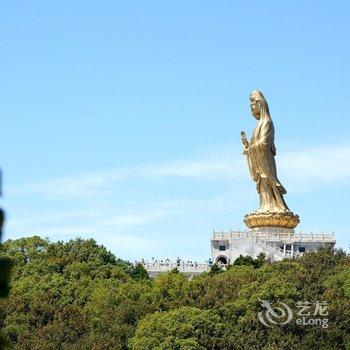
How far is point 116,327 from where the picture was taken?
43594 millimetres

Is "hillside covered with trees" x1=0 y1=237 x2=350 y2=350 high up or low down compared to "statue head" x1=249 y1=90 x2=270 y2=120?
down

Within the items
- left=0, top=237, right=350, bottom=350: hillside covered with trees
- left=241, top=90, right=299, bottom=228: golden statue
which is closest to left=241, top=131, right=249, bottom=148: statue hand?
left=241, top=90, right=299, bottom=228: golden statue

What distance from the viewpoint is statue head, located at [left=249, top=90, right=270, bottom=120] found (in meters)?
69.6

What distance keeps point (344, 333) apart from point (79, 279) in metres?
16.0

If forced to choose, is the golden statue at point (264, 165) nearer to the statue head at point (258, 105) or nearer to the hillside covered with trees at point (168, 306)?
the statue head at point (258, 105)

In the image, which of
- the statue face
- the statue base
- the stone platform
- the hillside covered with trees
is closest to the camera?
the hillside covered with trees

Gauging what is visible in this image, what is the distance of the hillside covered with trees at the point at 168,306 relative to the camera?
40.9 meters

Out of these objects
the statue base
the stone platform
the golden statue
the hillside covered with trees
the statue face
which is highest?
the statue face

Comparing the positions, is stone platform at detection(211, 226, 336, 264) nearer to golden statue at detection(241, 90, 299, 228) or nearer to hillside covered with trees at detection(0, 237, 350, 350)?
golden statue at detection(241, 90, 299, 228)

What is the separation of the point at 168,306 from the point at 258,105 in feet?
83.8

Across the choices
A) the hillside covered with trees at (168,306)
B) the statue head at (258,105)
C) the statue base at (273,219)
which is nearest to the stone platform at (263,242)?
the statue base at (273,219)

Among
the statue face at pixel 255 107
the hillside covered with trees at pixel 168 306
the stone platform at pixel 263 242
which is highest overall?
the statue face at pixel 255 107

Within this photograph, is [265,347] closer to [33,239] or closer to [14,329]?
[14,329]

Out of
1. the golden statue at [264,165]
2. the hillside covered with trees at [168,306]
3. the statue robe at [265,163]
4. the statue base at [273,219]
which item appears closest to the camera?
the hillside covered with trees at [168,306]
